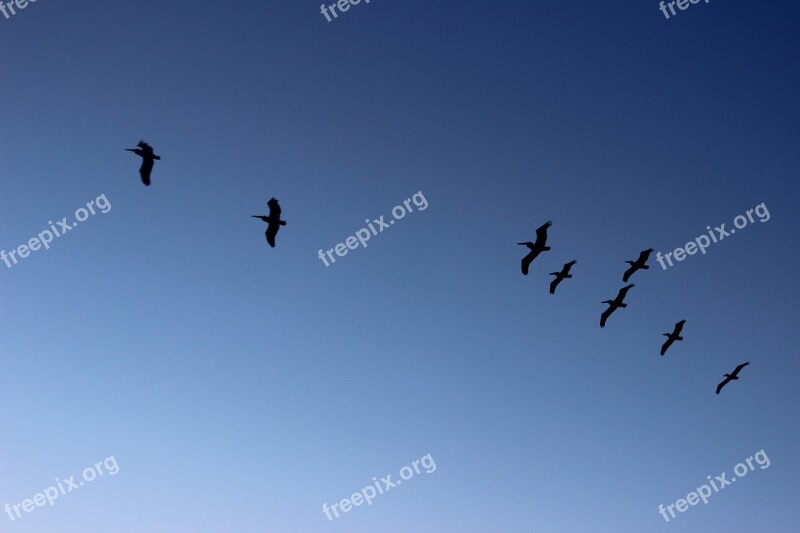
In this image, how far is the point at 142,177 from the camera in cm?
2828

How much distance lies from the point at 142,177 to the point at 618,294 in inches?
904

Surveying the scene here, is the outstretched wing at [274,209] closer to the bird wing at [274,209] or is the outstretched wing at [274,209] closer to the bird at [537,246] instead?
the bird wing at [274,209]

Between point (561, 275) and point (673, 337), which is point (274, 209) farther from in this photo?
point (673, 337)

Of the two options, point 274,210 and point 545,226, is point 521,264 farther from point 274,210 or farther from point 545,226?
point 274,210

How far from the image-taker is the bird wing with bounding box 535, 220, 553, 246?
3434 cm

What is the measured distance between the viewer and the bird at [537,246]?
3454 cm

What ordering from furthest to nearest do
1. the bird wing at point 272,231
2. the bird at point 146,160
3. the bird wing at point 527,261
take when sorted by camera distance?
the bird wing at point 527,261, the bird wing at point 272,231, the bird at point 146,160

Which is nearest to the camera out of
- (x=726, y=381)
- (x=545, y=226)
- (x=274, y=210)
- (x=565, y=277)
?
(x=274, y=210)

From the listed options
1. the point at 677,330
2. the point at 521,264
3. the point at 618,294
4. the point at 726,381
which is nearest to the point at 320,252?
the point at 521,264

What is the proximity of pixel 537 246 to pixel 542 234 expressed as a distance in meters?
0.66

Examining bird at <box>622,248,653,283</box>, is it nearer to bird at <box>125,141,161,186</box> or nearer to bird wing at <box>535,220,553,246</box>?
bird wing at <box>535,220,553,246</box>

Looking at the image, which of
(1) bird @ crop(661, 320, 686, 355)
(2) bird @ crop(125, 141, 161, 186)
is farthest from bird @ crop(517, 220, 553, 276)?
(2) bird @ crop(125, 141, 161, 186)

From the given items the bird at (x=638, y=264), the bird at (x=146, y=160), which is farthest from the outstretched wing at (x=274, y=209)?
the bird at (x=638, y=264)

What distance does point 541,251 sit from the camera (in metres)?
35.4
